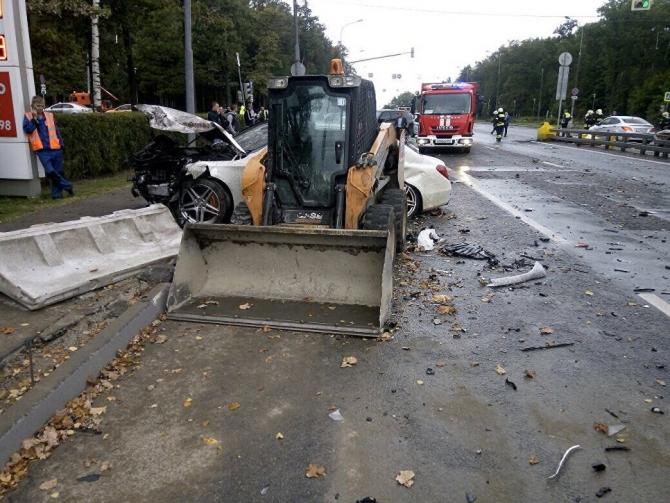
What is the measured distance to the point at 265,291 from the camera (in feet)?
19.2

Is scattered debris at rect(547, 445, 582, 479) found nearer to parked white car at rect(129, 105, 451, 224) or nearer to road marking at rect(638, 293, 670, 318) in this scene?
road marking at rect(638, 293, 670, 318)

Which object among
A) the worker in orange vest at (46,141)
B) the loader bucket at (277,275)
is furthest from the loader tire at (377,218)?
the worker in orange vest at (46,141)

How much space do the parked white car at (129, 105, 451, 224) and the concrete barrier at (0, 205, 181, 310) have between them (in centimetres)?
126

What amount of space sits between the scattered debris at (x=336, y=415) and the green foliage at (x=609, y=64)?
2437 inches

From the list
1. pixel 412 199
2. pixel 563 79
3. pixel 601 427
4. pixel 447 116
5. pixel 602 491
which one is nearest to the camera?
pixel 602 491

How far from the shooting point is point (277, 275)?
19.2ft

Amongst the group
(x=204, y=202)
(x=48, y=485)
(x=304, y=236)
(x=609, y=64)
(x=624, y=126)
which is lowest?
(x=48, y=485)

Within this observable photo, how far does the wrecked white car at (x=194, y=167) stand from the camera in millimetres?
8828

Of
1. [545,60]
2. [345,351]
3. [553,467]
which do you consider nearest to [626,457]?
[553,467]

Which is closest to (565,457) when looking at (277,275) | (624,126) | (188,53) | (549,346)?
(549,346)

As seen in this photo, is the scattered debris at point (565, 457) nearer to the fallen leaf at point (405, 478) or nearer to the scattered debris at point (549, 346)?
the fallen leaf at point (405, 478)

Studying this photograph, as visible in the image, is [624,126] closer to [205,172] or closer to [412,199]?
[412,199]

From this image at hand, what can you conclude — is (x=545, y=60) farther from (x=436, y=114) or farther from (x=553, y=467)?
(x=553, y=467)

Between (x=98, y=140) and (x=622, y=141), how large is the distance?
2332 cm
